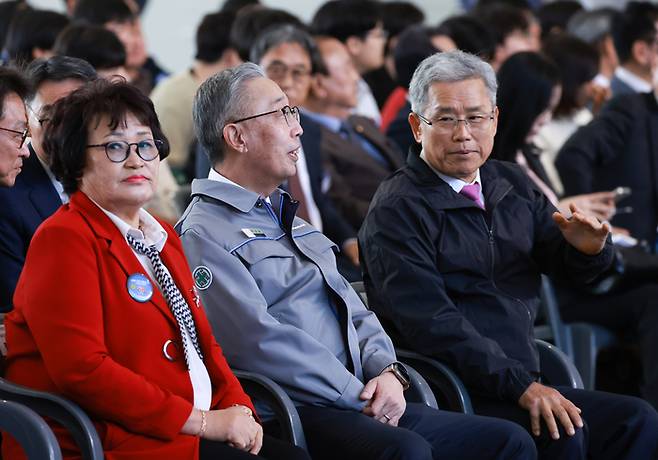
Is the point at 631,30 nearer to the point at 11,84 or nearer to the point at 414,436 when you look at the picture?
the point at 414,436

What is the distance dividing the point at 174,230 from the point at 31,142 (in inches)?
27.6

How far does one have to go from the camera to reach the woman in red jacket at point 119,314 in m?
2.28

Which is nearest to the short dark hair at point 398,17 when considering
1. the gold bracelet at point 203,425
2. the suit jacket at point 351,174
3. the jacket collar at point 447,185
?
the suit jacket at point 351,174

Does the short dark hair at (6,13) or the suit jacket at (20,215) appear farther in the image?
the short dark hair at (6,13)

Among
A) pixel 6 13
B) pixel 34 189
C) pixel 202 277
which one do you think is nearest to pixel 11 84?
pixel 34 189

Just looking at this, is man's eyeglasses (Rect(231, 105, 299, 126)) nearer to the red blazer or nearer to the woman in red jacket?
the woman in red jacket

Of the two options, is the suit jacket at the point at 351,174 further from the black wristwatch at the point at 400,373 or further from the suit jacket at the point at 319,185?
the black wristwatch at the point at 400,373

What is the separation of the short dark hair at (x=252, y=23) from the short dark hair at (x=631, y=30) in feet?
5.26

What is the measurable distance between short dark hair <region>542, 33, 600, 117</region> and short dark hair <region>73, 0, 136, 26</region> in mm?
2189

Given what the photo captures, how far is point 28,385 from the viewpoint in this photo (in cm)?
239

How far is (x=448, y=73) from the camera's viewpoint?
10.3 feet

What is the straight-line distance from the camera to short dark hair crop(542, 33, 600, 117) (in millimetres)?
5555

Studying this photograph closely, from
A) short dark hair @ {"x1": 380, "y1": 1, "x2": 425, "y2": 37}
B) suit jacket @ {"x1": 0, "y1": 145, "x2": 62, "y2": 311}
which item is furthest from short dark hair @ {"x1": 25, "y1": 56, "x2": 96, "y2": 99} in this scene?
short dark hair @ {"x1": 380, "y1": 1, "x2": 425, "y2": 37}

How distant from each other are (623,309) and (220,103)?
2.09 meters
